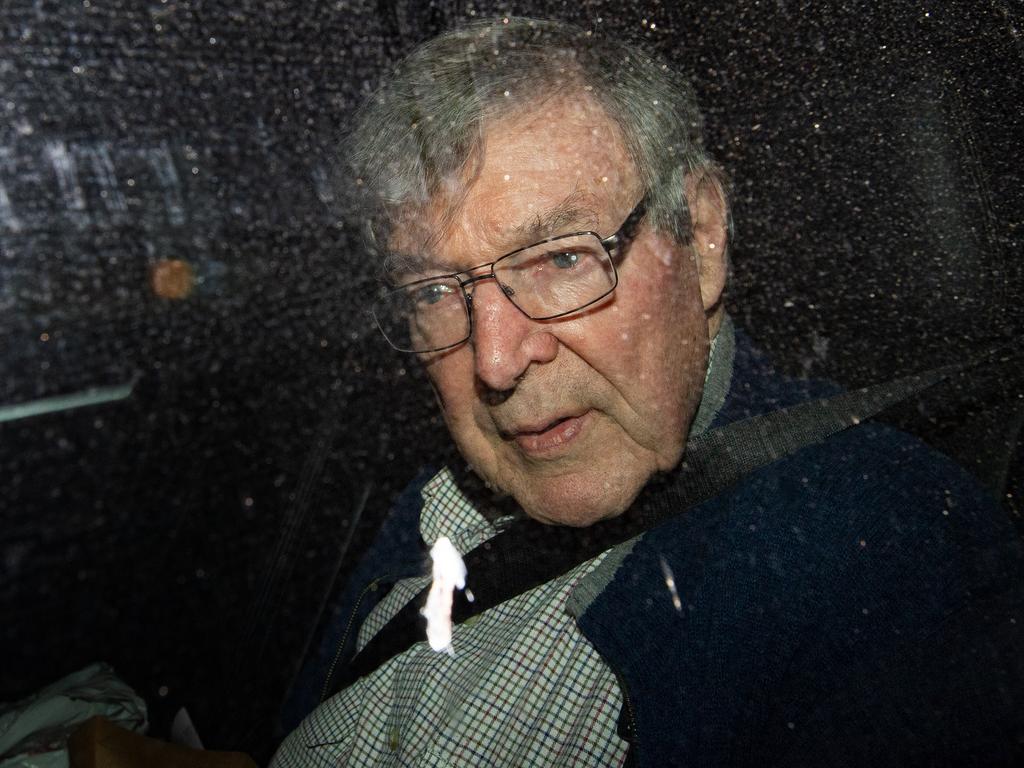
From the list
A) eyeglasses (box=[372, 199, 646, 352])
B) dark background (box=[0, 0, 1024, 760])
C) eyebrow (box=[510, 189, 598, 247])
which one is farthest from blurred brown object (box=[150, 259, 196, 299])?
eyebrow (box=[510, 189, 598, 247])

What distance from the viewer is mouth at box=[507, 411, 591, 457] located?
900mm

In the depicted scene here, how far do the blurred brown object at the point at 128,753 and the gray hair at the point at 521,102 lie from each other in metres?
0.93

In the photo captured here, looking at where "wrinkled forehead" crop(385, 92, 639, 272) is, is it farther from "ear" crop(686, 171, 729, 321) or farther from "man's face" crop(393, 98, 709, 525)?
"ear" crop(686, 171, 729, 321)

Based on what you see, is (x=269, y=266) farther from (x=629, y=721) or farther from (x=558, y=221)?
(x=629, y=721)

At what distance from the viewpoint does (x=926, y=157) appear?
85 centimetres

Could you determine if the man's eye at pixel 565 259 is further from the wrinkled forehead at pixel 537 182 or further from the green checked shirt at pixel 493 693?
the green checked shirt at pixel 493 693

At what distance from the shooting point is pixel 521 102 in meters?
0.86

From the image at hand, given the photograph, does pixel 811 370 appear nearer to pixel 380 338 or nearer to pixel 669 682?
pixel 669 682

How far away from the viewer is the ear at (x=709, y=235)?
948 mm

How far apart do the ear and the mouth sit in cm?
24

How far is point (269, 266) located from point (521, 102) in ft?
1.98

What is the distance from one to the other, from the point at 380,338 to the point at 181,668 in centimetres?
81

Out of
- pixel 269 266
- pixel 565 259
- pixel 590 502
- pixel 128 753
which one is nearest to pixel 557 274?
pixel 565 259

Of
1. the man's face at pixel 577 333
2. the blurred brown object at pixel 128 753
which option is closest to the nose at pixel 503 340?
the man's face at pixel 577 333
